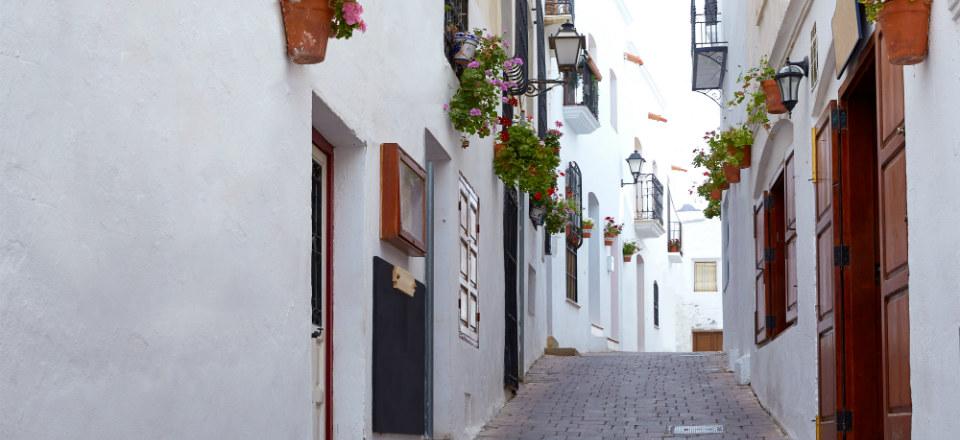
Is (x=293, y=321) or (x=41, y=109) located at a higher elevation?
(x=41, y=109)

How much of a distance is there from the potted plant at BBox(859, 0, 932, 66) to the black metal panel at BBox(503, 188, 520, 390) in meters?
8.18

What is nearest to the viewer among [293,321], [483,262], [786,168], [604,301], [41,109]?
[41,109]

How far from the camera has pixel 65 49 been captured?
4211 mm

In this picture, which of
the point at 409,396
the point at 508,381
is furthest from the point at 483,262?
the point at 409,396

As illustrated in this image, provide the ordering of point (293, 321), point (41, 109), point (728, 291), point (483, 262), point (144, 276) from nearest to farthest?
point (41, 109) → point (144, 276) → point (293, 321) → point (483, 262) → point (728, 291)

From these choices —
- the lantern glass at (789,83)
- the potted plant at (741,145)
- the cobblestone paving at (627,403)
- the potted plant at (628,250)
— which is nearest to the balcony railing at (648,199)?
the potted plant at (628,250)

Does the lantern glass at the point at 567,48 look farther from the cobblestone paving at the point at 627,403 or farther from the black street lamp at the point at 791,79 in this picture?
the cobblestone paving at the point at 627,403

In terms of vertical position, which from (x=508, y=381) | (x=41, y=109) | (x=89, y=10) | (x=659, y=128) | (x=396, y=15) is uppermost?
(x=659, y=128)

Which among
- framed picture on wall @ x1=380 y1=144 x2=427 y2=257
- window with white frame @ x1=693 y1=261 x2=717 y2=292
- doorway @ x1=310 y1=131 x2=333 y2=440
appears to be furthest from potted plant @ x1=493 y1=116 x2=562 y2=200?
window with white frame @ x1=693 y1=261 x2=717 y2=292

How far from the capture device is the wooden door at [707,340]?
3759 cm

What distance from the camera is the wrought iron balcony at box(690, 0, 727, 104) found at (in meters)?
18.1

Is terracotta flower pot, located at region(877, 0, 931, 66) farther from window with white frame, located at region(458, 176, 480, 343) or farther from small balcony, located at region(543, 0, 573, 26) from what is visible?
small balcony, located at region(543, 0, 573, 26)

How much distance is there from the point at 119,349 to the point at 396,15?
474 cm

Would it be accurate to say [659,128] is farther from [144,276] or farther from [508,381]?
[144,276]
